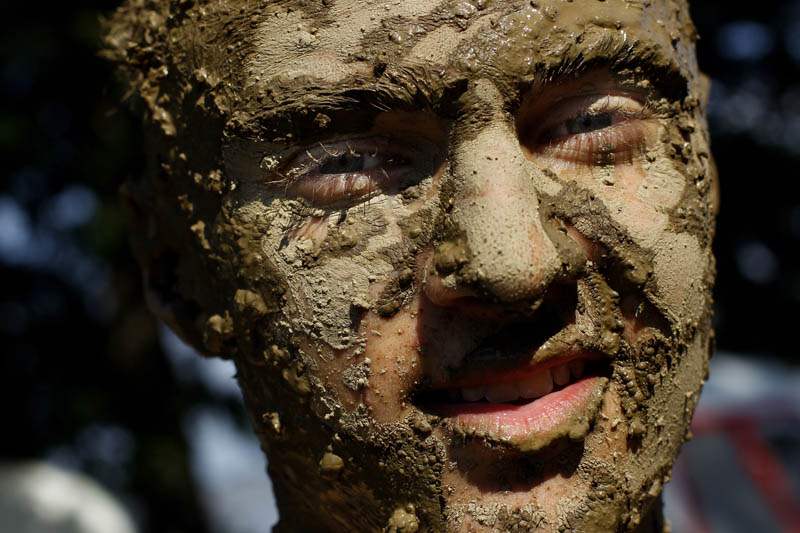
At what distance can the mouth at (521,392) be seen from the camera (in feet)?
6.30

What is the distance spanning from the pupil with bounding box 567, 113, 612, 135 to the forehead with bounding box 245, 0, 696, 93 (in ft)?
0.38

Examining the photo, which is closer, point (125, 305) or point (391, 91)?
point (391, 91)

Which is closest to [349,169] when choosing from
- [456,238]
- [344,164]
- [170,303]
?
[344,164]

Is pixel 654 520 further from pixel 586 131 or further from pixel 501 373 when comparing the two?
pixel 586 131

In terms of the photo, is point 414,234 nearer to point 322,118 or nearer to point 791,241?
point 322,118

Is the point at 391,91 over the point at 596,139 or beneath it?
over

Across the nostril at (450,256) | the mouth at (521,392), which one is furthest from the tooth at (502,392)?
the nostril at (450,256)

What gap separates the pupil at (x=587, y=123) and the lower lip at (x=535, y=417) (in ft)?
1.62

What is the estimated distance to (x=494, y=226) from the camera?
1.88m

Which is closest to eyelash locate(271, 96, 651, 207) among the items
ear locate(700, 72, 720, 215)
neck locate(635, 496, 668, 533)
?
ear locate(700, 72, 720, 215)

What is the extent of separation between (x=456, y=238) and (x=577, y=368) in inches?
14.1

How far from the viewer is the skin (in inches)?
76.0

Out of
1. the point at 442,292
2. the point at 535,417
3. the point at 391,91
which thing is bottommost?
the point at 535,417

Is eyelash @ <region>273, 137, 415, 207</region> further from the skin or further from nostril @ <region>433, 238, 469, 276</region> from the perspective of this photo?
nostril @ <region>433, 238, 469, 276</region>
